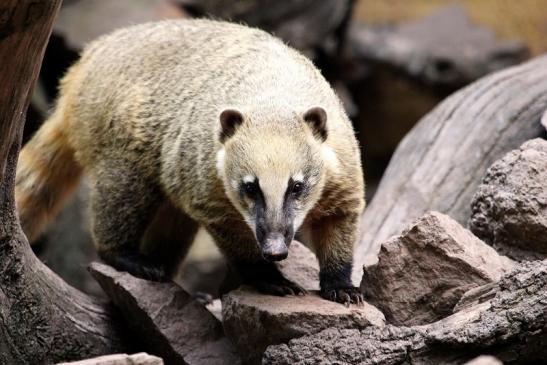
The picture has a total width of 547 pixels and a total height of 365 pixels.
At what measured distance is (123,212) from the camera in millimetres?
6422

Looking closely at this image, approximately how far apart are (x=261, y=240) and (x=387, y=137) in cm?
1016

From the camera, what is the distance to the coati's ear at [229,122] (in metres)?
5.40

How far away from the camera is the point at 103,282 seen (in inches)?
242

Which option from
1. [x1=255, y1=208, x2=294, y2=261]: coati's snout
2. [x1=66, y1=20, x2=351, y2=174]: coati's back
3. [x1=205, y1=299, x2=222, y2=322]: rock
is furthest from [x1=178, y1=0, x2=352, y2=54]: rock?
[x1=255, y1=208, x2=294, y2=261]: coati's snout

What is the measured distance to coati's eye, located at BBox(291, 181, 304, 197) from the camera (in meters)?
5.13

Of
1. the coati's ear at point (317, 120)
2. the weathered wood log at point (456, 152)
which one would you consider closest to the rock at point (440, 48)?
the weathered wood log at point (456, 152)

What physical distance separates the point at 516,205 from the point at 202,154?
2.23 metres

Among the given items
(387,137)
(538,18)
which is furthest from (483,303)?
(387,137)

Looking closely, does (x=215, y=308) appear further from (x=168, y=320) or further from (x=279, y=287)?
(x=279, y=287)

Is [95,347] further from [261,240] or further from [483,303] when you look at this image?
[483,303]

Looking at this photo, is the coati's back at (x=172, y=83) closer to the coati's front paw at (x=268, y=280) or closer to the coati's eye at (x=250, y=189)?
the coati's eye at (x=250, y=189)

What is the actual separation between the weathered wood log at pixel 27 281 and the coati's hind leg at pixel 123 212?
0.52 m

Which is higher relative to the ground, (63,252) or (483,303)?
(483,303)

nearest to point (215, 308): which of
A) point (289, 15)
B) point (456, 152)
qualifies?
point (456, 152)
